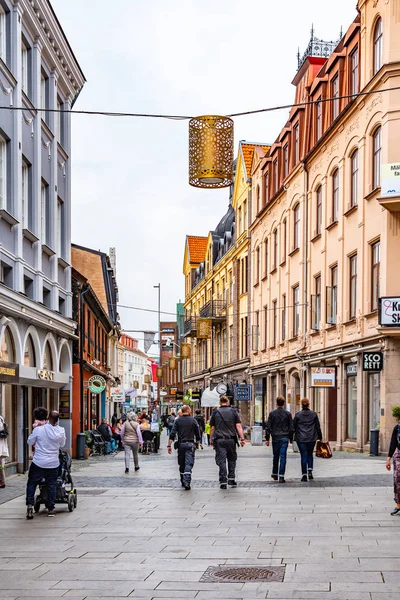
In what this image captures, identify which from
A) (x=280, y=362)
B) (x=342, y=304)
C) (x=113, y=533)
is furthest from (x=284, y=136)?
(x=113, y=533)

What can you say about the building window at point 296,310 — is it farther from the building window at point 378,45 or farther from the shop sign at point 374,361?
the building window at point 378,45

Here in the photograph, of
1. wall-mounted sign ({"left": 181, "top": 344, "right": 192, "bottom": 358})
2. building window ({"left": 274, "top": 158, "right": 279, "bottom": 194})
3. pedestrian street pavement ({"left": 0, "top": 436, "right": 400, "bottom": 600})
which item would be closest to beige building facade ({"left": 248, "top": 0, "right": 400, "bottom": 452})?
building window ({"left": 274, "top": 158, "right": 279, "bottom": 194})

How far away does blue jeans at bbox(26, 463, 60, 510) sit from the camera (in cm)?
1270

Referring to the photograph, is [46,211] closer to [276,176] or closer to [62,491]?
[62,491]

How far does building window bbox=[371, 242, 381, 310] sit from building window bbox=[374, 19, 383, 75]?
5357 millimetres

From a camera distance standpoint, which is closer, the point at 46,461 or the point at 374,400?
the point at 46,461

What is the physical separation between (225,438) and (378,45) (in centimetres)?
1569

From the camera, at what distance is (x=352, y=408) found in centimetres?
3002

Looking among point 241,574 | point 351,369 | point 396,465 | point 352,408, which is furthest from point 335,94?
point 241,574

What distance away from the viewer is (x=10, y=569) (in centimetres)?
862

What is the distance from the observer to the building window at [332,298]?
3183cm

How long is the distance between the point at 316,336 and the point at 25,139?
16.4 metres

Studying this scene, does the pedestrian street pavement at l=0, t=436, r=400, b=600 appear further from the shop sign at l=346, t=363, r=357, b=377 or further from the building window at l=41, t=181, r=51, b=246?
the shop sign at l=346, t=363, r=357, b=377

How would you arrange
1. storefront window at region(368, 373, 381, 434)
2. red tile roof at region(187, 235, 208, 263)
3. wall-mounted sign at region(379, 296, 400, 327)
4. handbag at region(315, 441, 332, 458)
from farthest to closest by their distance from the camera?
red tile roof at region(187, 235, 208, 263) → storefront window at region(368, 373, 381, 434) → wall-mounted sign at region(379, 296, 400, 327) → handbag at region(315, 441, 332, 458)
